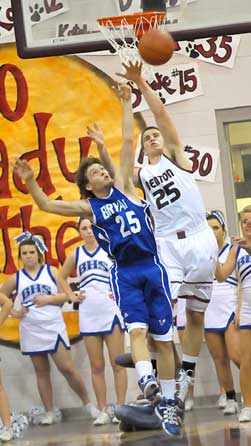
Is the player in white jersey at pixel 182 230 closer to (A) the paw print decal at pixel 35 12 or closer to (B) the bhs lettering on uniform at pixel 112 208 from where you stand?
(B) the bhs lettering on uniform at pixel 112 208

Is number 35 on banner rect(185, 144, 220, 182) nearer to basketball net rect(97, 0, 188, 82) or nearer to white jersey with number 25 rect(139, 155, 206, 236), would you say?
basketball net rect(97, 0, 188, 82)

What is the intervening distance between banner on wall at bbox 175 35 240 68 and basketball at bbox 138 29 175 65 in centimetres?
362

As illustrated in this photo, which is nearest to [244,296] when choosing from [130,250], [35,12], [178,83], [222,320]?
[222,320]

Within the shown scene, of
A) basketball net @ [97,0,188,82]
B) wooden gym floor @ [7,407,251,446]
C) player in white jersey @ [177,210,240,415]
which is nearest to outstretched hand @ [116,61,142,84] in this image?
basketball net @ [97,0,188,82]

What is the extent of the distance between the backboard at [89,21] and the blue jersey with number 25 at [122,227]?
1660mm

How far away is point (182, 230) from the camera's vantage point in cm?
763

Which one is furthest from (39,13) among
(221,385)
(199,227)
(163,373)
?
(221,385)

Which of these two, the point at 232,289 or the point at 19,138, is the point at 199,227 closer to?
the point at 232,289

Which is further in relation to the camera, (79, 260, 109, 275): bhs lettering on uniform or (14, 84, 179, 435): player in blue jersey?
(79, 260, 109, 275): bhs lettering on uniform

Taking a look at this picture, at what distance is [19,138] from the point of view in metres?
11.1

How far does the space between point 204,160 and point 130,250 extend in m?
3.91

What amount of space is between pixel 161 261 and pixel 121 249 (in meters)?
0.34

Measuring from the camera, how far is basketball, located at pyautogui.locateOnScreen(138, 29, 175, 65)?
715cm

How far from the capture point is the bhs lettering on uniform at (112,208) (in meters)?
7.06
